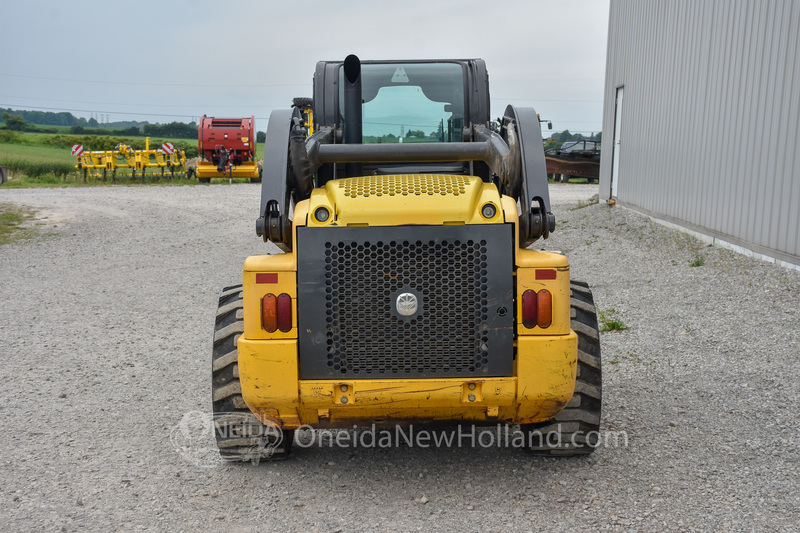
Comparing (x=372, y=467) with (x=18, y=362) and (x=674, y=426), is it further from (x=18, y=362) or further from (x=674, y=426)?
(x=18, y=362)

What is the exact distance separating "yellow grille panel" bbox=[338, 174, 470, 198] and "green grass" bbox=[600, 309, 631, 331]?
12.1ft

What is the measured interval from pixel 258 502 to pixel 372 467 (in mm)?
734

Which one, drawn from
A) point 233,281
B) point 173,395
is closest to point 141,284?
point 233,281

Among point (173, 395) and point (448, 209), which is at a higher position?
point (448, 209)

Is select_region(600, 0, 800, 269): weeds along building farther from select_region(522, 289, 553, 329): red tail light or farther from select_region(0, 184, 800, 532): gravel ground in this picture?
select_region(522, 289, 553, 329): red tail light

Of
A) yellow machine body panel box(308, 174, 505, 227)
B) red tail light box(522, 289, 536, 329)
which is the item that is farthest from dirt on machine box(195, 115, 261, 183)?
→ red tail light box(522, 289, 536, 329)

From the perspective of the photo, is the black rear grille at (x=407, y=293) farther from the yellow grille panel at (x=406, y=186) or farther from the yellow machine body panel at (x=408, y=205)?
the yellow grille panel at (x=406, y=186)

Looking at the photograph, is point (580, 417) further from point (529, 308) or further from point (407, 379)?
point (407, 379)

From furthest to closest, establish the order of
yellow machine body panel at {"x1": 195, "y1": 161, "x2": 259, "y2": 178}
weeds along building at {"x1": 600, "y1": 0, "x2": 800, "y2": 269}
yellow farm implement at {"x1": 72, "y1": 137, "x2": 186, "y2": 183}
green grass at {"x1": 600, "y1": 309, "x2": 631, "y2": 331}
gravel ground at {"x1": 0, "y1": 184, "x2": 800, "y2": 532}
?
yellow farm implement at {"x1": 72, "y1": 137, "x2": 186, "y2": 183}, yellow machine body panel at {"x1": 195, "y1": 161, "x2": 259, "y2": 178}, weeds along building at {"x1": 600, "y1": 0, "x2": 800, "y2": 269}, green grass at {"x1": 600, "y1": 309, "x2": 631, "y2": 331}, gravel ground at {"x1": 0, "y1": 184, "x2": 800, "y2": 532}

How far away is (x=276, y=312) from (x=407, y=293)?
67 cm

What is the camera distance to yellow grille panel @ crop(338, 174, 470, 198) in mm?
3963

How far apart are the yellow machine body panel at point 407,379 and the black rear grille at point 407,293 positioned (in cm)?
5

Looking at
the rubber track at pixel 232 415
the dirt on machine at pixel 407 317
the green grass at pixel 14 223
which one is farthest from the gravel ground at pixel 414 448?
the green grass at pixel 14 223

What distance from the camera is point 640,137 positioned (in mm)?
14164
